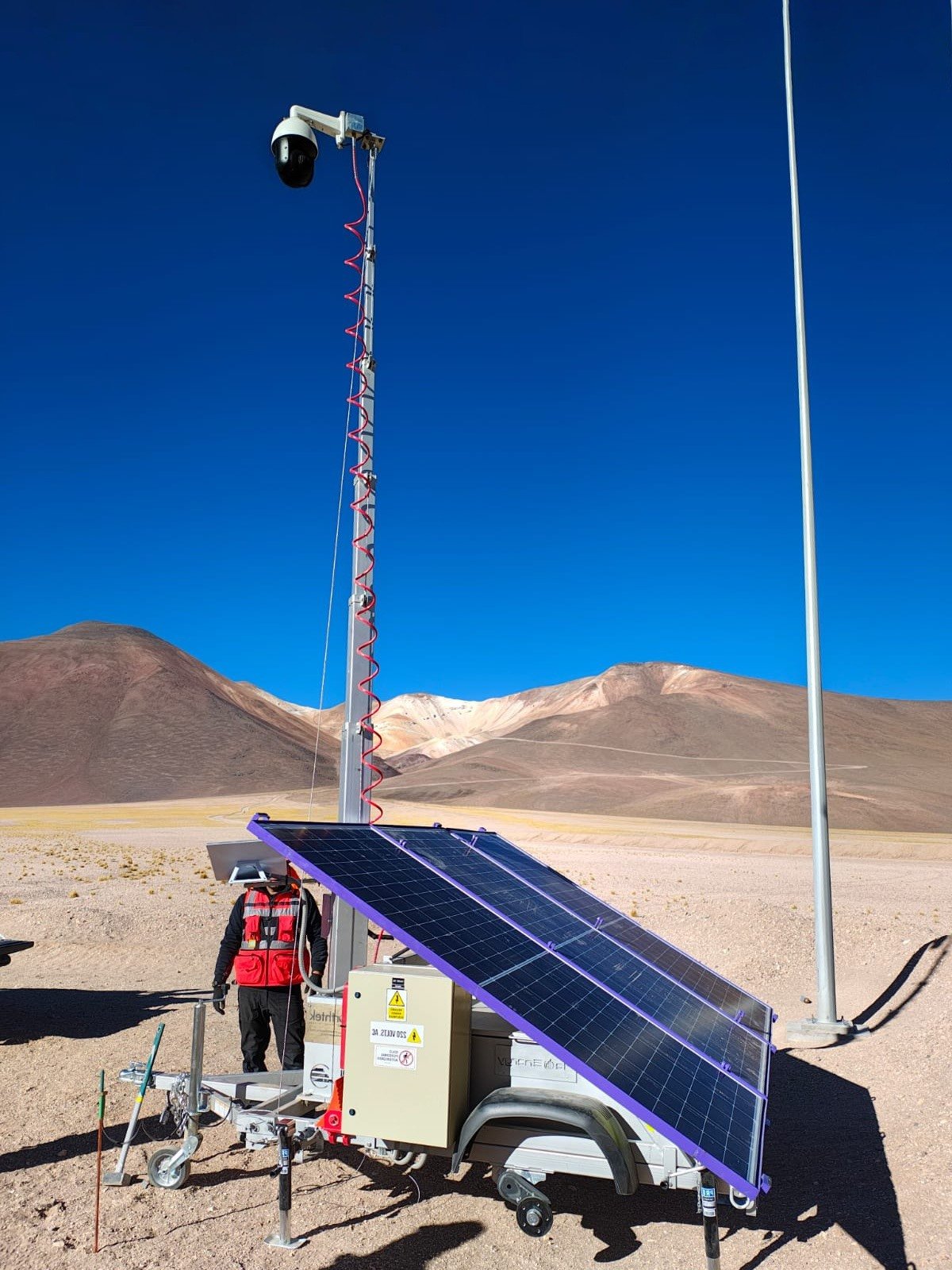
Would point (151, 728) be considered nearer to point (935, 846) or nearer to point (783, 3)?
point (935, 846)

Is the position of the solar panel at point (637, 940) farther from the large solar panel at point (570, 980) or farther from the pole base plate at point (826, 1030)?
the pole base plate at point (826, 1030)

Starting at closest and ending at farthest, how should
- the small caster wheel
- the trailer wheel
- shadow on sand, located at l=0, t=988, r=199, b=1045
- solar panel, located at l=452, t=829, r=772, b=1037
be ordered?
the small caster wheel
the trailer wheel
solar panel, located at l=452, t=829, r=772, b=1037
shadow on sand, located at l=0, t=988, r=199, b=1045

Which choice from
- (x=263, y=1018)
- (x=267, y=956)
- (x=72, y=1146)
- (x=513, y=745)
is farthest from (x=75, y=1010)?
(x=513, y=745)

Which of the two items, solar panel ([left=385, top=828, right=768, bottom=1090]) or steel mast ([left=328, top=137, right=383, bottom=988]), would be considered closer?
solar panel ([left=385, top=828, right=768, bottom=1090])

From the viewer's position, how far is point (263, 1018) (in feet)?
24.7

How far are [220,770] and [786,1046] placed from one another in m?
124

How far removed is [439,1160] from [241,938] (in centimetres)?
224

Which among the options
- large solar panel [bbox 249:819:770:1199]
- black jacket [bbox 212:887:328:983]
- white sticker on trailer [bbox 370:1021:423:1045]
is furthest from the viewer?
black jacket [bbox 212:887:328:983]

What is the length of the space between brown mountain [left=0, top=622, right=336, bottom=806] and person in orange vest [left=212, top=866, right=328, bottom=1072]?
116 m

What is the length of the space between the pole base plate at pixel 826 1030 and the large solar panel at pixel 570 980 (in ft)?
12.2

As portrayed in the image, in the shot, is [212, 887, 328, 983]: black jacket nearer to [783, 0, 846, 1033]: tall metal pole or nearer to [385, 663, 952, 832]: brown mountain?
[783, 0, 846, 1033]: tall metal pole

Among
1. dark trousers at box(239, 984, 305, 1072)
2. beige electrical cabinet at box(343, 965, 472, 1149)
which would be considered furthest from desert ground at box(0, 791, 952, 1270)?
beige electrical cabinet at box(343, 965, 472, 1149)

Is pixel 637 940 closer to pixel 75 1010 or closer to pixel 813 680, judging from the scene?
pixel 813 680

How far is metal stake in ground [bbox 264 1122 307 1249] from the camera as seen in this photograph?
18.0ft
